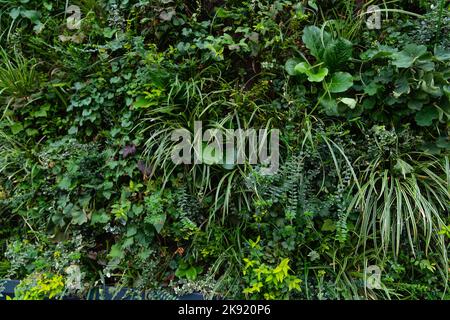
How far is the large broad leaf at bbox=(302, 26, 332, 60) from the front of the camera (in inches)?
73.5

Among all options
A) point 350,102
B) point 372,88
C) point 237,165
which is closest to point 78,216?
point 237,165

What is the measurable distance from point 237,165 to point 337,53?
87cm

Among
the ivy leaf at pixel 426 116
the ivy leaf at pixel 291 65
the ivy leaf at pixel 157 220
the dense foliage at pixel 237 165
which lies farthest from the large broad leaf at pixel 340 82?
the ivy leaf at pixel 157 220

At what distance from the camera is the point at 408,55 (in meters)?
1.73

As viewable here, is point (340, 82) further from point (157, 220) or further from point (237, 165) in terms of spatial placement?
point (157, 220)

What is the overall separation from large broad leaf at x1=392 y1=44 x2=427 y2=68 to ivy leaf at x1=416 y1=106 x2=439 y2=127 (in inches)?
11.1

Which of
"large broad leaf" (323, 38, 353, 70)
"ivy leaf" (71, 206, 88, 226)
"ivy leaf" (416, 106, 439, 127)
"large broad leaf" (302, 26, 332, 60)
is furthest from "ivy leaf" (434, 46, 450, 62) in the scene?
"ivy leaf" (71, 206, 88, 226)

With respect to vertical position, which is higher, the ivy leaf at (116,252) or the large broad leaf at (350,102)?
the large broad leaf at (350,102)

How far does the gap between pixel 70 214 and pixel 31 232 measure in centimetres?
32

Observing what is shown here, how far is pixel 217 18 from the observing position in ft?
6.77

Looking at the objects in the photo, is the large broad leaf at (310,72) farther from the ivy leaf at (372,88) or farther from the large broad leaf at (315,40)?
the ivy leaf at (372,88)

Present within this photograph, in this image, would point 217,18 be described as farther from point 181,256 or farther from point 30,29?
point 181,256

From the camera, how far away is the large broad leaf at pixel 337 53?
5.88 feet

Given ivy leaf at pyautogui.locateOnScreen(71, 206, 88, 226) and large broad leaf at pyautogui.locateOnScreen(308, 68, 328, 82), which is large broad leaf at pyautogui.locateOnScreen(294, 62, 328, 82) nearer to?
large broad leaf at pyautogui.locateOnScreen(308, 68, 328, 82)
